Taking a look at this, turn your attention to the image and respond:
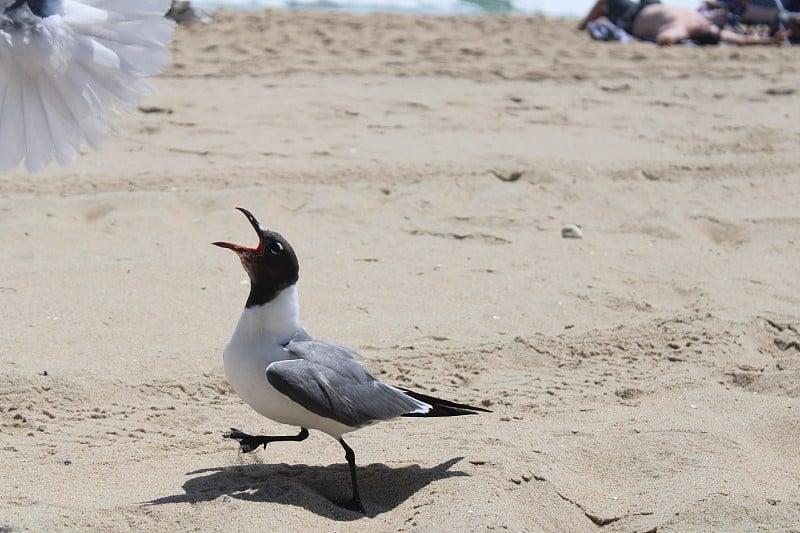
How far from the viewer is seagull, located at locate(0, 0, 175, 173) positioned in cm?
318

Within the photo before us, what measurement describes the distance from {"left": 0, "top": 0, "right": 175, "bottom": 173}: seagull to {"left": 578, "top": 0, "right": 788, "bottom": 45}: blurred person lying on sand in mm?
8113

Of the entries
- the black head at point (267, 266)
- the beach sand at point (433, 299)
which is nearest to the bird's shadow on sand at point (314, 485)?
the beach sand at point (433, 299)

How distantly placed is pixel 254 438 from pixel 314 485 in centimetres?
24

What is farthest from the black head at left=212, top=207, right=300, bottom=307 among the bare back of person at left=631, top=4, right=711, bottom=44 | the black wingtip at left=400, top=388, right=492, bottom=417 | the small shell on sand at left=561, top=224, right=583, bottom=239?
the bare back of person at left=631, top=4, right=711, bottom=44

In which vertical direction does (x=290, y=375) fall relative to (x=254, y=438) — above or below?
above

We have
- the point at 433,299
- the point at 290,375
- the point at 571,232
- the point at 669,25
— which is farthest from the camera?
the point at 669,25

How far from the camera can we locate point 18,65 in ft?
10.6

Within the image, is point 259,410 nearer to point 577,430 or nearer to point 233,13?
point 577,430

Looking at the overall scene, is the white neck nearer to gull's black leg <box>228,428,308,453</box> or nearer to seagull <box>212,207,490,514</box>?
seagull <box>212,207,490,514</box>

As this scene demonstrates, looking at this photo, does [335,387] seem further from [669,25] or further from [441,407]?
[669,25]

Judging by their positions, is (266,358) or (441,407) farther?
(441,407)

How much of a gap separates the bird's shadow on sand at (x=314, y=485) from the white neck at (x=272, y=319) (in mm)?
391

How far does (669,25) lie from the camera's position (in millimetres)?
10938

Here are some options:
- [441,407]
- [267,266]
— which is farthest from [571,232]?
[267,266]
